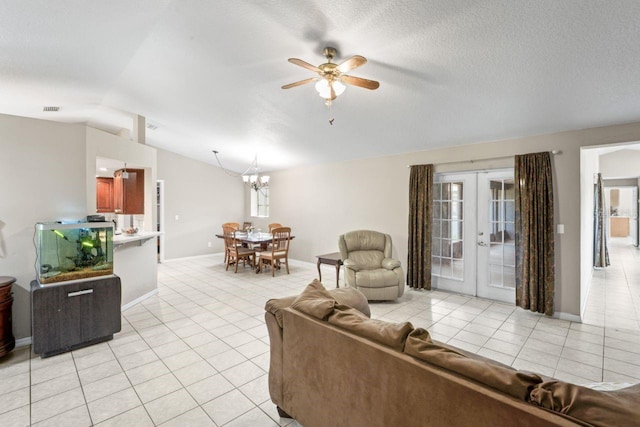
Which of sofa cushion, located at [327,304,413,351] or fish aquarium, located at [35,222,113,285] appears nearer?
sofa cushion, located at [327,304,413,351]

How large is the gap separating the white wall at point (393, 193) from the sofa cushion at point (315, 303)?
3.59m

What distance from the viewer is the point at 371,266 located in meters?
5.00

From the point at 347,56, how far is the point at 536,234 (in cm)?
340

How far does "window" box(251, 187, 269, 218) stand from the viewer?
891 cm

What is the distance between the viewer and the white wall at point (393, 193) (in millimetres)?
3742

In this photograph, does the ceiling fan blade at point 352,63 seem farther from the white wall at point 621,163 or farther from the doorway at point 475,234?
the white wall at point 621,163

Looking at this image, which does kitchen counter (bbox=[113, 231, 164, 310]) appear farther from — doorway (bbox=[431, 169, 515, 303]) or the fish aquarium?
doorway (bbox=[431, 169, 515, 303])

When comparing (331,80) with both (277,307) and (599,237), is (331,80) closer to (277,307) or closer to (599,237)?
(277,307)

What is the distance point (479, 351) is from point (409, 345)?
7.28ft

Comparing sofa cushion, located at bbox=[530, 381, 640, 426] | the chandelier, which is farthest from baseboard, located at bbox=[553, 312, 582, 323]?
the chandelier

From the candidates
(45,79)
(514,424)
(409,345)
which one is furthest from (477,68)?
(45,79)

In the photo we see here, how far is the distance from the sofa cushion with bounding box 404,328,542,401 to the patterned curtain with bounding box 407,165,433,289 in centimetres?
384

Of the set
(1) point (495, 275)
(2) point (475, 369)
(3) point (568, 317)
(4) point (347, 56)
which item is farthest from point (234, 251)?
(2) point (475, 369)

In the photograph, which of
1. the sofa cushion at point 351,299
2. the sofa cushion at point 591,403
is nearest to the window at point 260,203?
the sofa cushion at point 351,299
